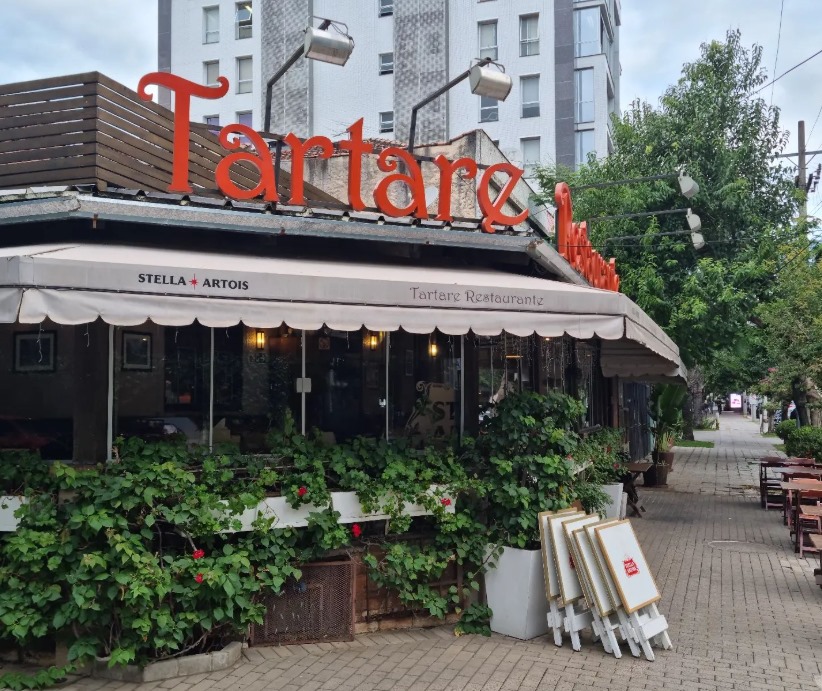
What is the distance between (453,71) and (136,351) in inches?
1173

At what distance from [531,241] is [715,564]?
4905 millimetres

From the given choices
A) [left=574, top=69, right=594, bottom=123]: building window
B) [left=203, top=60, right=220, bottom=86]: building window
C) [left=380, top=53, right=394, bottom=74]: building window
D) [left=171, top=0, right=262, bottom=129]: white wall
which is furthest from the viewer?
[left=203, top=60, right=220, bottom=86]: building window

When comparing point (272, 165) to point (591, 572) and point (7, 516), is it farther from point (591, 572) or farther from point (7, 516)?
point (591, 572)

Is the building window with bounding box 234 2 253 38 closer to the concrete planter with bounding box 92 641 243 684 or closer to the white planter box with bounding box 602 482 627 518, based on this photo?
the white planter box with bounding box 602 482 627 518

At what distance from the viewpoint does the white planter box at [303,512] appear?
626 centimetres

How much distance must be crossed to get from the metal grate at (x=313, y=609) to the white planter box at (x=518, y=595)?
1.25 meters

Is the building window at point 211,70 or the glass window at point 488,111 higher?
the building window at point 211,70

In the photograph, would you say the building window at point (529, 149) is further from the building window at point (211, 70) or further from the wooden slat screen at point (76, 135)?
the wooden slat screen at point (76, 135)

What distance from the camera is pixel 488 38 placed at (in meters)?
34.8

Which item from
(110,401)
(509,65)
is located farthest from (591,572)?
(509,65)

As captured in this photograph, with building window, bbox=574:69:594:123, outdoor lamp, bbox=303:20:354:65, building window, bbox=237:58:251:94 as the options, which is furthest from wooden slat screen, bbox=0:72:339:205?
building window, bbox=237:58:251:94

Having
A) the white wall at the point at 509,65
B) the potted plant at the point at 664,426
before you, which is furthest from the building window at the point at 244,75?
the potted plant at the point at 664,426

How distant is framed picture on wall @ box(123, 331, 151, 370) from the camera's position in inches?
260

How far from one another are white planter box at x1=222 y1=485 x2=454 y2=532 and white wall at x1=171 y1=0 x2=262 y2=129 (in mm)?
32584
